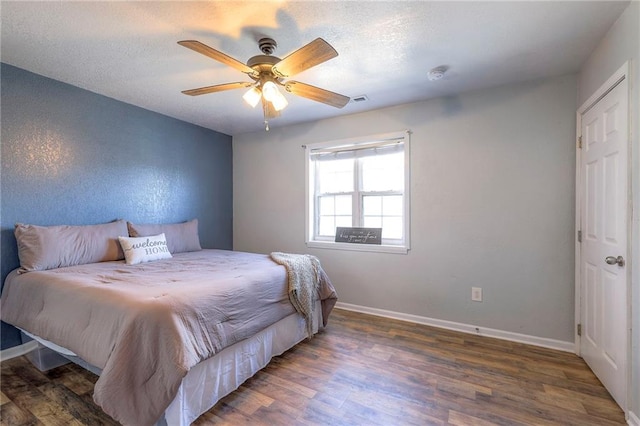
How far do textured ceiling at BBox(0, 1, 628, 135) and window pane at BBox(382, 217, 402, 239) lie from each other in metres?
1.41

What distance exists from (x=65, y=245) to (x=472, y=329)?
3.84 meters

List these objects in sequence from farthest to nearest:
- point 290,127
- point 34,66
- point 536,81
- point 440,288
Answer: point 290,127, point 440,288, point 536,81, point 34,66

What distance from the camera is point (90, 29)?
1.86 m

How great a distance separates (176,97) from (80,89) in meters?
0.86

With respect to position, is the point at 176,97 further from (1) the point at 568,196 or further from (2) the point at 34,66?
(1) the point at 568,196

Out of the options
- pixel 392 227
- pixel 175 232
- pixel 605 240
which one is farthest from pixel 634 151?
pixel 175 232

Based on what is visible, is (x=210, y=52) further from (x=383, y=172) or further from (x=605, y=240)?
(x=605, y=240)

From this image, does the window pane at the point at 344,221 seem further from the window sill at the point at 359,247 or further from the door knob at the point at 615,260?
the door knob at the point at 615,260

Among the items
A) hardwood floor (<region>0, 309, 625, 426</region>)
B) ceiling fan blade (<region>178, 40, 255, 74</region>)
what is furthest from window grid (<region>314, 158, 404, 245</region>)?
ceiling fan blade (<region>178, 40, 255, 74</region>)

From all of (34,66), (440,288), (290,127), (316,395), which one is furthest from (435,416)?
(34,66)

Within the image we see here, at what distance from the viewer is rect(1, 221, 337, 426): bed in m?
1.39

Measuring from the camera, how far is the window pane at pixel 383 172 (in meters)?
3.27

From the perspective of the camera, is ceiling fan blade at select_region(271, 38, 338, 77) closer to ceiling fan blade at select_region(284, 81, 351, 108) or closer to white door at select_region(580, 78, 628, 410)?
ceiling fan blade at select_region(284, 81, 351, 108)

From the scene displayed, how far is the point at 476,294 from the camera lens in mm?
2756
